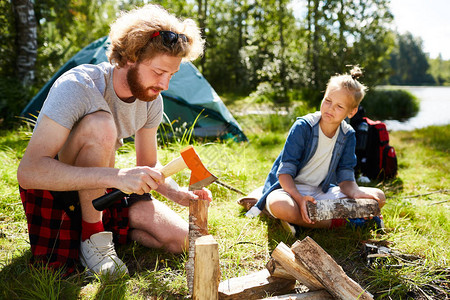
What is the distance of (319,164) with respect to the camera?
102 inches

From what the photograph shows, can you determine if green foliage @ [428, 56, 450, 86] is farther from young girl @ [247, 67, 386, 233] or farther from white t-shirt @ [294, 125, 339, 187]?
white t-shirt @ [294, 125, 339, 187]

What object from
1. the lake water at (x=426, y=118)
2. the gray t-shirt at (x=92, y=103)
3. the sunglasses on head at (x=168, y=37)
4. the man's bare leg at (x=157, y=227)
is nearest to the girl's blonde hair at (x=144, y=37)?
the sunglasses on head at (x=168, y=37)

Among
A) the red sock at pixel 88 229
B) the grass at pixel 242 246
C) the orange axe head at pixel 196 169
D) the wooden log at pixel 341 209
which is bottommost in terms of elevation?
the grass at pixel 242 246

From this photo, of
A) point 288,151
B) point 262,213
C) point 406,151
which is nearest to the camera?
point 288,151

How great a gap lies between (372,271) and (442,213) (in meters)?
1.34

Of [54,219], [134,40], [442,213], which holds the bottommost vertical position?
[442,213]

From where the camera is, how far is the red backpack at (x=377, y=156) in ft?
12.5

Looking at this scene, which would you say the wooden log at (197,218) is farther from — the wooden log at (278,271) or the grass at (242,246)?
the wooden log at (278,271)

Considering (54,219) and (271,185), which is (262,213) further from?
(54,219)

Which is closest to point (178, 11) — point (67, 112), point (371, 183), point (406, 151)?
point (406, 151)

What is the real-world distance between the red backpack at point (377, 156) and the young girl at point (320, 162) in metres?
1.38

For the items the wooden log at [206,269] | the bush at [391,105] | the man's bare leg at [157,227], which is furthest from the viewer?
the bush at [391,105]

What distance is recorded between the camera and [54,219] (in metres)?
1.85

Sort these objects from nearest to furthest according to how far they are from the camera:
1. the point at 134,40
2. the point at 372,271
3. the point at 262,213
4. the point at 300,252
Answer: the point at 300,252
the point at 134,40
the point at 372,271
the point at 262,213
